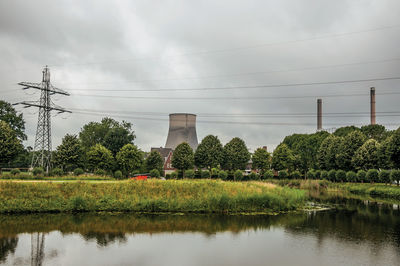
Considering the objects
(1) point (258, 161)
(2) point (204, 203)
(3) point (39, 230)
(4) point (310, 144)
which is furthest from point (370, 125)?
(3) point (39, 230)

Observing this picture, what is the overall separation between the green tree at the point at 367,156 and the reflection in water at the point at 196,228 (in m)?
24.7

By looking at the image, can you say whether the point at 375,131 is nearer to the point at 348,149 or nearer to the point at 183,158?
the point at 348,149

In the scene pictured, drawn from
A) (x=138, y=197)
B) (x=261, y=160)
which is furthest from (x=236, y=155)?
(x=138, y=197)

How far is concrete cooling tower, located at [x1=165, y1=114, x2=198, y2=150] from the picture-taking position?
62.6m

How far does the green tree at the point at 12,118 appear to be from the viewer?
A: 2431 inches

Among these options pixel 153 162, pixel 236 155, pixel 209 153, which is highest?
pixel 209 153

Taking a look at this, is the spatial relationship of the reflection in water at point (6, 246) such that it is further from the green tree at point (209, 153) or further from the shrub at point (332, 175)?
the shrub at point (332, 175)

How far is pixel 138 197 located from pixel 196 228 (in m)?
Answer: 6.46

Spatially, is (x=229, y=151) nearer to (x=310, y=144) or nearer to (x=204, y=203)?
(x=310, y=144)

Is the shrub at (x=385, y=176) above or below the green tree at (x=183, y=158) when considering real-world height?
below

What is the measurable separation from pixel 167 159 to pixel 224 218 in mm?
58275

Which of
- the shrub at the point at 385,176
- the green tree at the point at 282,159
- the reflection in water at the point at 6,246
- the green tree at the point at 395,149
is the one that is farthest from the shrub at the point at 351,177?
the reflection in water at the point at 6,246

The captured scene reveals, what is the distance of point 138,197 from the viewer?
71.2ft

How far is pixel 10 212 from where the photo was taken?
67.2 ft
